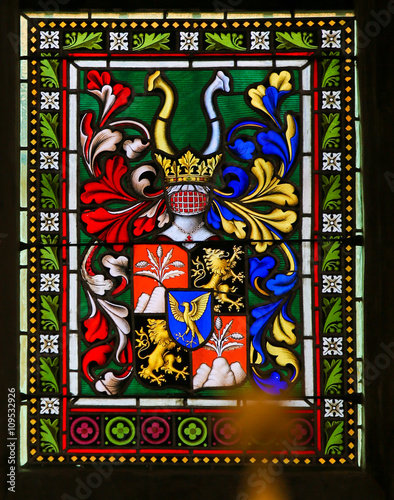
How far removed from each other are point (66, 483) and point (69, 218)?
1119 millimetres

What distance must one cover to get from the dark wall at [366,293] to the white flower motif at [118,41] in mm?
122

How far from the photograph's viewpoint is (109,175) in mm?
2406

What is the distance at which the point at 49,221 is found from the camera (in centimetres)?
240

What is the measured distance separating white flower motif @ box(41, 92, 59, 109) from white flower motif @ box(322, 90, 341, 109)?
1162 mm

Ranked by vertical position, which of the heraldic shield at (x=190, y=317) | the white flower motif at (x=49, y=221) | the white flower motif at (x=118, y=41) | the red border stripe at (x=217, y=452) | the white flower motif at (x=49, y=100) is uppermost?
the white flower motif at (x=118, y=41)

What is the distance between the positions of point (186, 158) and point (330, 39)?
2.68 feet

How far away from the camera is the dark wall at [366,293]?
230 cm

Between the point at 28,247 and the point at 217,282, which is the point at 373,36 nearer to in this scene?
the point at 217,282

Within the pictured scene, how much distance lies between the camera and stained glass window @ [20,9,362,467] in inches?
93.0

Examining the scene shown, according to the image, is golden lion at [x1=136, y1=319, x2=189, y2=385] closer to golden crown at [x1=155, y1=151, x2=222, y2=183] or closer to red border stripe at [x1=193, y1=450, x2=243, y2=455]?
red border stripe at [x1=193, y1=450, x2=243, y2=455]

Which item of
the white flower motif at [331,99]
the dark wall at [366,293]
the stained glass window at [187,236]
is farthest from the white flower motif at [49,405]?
the white flower motif at [331,99]

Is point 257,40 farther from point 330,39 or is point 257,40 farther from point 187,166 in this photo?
point 187,166

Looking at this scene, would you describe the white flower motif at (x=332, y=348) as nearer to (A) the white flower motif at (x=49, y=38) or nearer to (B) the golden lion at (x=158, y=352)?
(B) the golden lion at (x=158, y=352)

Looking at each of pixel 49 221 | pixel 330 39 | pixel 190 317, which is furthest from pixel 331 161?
pixel 49 221
